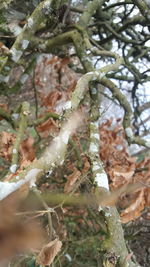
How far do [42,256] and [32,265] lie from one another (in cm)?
115

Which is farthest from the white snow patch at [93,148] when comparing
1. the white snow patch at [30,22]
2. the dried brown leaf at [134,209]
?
the white snow patch at [30,22]

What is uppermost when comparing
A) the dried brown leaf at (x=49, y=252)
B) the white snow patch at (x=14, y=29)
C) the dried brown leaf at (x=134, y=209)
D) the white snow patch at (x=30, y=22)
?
the white snow patch at (x=30, y=22)

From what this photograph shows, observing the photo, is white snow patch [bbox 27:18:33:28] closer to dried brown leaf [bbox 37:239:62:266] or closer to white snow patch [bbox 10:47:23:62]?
white snow patch [bbox 10:47:23:62]

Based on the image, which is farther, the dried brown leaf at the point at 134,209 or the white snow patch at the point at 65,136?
the dried brown leaf at the point at 134,209

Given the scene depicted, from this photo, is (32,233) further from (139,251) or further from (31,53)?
(139,251)

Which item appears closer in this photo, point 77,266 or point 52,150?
point 52,150

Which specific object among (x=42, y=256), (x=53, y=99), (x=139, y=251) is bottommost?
(x=139, y=251)

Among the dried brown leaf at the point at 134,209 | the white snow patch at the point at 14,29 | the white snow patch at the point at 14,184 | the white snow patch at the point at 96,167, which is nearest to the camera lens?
the white snow patch at the point at 14,184

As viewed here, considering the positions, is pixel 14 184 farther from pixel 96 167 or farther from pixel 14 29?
pixel 14 29

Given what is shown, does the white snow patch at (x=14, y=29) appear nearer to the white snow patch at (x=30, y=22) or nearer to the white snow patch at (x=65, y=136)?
the white snow patch at (x=30, y=22)

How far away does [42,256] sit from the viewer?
90 centimetres

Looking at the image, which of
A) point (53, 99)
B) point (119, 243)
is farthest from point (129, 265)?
point (53, 99)

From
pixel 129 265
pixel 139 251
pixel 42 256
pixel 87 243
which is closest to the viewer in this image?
pixel 42 256

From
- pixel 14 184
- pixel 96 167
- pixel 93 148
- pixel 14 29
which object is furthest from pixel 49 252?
pixel 14 29
